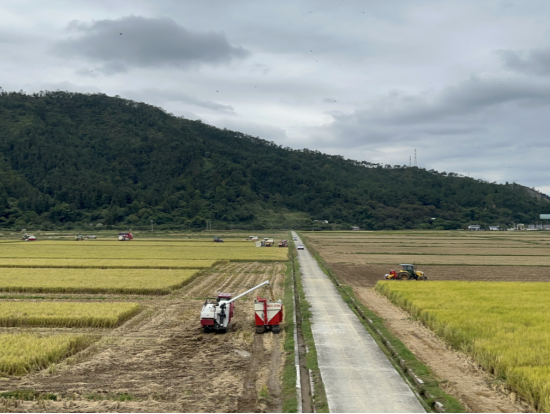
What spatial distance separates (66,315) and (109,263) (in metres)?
32.5

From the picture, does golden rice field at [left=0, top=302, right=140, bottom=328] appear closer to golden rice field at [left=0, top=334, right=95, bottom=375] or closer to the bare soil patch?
golden rice field at [left=0, top=334, right=95, bottom=375]

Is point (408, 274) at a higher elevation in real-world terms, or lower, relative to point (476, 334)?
lower

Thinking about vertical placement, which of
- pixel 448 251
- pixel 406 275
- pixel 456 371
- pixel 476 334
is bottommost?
pixel 448 251

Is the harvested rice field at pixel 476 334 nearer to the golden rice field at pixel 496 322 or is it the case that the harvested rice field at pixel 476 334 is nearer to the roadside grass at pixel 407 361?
the golden rice field at pixel 496 322

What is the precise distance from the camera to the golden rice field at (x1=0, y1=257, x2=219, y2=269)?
54781mm

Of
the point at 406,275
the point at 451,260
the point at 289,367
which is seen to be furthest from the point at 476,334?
the point at 451,260

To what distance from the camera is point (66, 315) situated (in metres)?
→ 26.0

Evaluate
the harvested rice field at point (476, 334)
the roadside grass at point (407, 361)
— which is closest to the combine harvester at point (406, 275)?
the harvested rice field at point (476, 334)

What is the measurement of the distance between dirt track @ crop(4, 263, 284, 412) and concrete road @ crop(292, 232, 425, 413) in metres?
1.89

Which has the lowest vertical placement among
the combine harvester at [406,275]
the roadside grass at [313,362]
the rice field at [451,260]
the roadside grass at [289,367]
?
the rice field at [451,260]

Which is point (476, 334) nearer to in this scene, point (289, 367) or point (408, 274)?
point (289, 367)

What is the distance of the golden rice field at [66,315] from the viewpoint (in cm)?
2550

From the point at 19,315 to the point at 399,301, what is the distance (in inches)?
913

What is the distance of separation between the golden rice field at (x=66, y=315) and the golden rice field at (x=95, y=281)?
8.10 m
